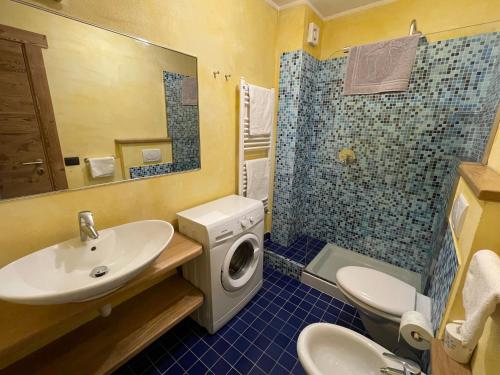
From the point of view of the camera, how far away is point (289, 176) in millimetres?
2209

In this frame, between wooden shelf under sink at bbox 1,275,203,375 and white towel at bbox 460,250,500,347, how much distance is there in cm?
126

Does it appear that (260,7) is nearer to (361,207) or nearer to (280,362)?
(361,207)

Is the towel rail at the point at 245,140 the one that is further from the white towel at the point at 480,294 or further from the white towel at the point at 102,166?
the white towel at the point at 480,294

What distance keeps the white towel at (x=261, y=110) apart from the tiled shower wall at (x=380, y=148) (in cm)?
15

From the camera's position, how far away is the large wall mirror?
0.86 metres

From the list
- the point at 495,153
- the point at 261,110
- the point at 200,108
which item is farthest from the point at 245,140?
the point at 495,153

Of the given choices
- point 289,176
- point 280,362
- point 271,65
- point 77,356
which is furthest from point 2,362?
point 271,65

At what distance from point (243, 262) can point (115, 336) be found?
91 cm

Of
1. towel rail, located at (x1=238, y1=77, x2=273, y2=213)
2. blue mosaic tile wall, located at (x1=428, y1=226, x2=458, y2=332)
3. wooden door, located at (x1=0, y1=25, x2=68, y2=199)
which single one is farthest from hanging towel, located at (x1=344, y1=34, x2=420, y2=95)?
wooden door, located at (x1=0, y1=25, x2=68, y2=199)

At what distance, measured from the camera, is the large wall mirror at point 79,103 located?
863 mm

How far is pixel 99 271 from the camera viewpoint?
993 millimetres

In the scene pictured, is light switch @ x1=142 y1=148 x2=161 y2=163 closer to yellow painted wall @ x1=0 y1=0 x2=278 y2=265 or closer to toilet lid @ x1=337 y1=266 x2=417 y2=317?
yellow painted wall @ x1=0 y1=0 x2=278 y2=265

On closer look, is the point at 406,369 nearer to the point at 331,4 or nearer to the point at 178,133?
the point at 178,133

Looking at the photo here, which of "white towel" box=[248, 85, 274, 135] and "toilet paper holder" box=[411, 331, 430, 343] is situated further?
"white towel" box=[248, 85, 274, 135]
